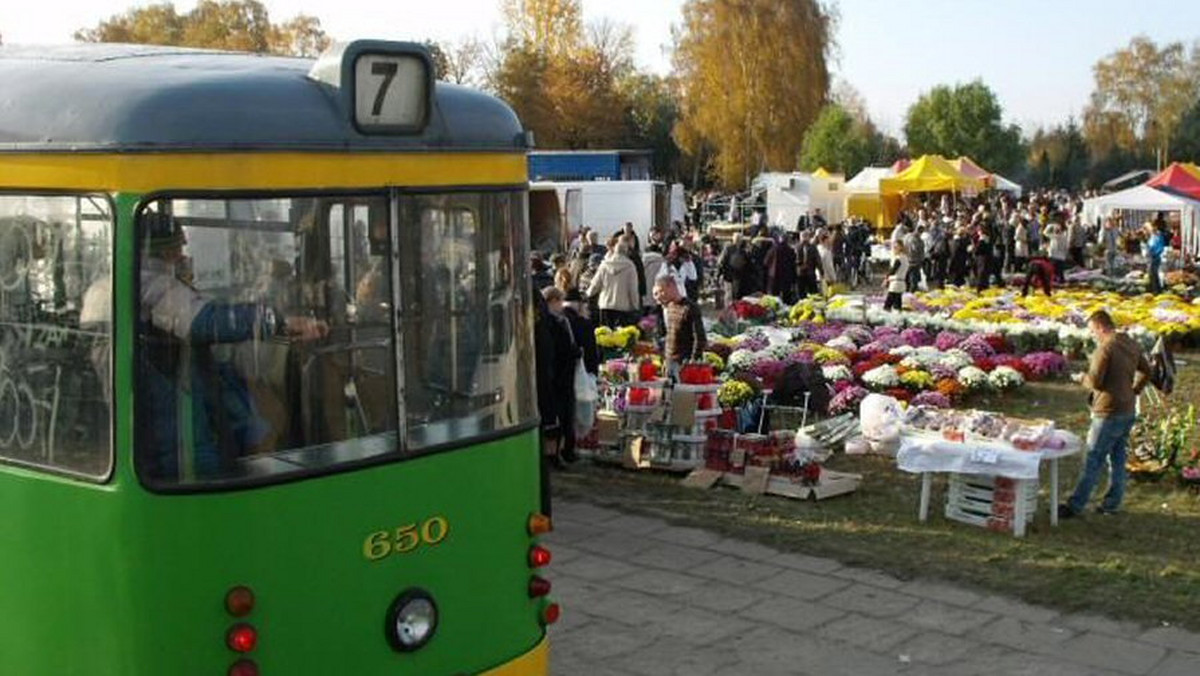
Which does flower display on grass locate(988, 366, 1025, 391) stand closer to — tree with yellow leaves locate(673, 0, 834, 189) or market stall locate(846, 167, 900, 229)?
market stall locate(846, 167, 900, 229)

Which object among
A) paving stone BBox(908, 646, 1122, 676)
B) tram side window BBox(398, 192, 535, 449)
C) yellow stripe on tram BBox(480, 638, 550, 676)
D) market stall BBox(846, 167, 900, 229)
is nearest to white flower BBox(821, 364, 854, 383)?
paving stone BBox(908, 646, 1122, 676)

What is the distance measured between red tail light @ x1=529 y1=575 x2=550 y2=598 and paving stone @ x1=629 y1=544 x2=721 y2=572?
3.78 m

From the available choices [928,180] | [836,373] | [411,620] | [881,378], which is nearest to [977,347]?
[881,378]

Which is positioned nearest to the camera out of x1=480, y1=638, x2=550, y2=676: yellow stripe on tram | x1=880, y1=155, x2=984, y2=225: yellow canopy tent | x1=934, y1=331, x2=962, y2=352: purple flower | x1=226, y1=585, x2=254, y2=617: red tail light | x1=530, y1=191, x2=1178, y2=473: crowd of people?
x1=226, y1=585, x2=254, y2=617: red tail light

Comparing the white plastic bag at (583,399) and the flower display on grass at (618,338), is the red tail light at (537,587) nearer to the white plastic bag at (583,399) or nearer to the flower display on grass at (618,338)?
the white plastic bag at (583,399)

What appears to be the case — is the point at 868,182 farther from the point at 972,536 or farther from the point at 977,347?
the point at 972,536

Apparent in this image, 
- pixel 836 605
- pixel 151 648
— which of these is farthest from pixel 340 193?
pixel 836 605

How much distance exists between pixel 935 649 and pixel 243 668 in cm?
469

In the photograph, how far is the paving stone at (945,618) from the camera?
8820mm

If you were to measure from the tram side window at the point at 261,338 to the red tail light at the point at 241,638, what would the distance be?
550mm

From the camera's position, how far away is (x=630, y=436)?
13141 millimetres

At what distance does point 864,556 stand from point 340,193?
6041 millimetres

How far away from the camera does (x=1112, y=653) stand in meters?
8.38

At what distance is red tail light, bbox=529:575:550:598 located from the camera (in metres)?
6.28
